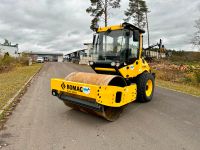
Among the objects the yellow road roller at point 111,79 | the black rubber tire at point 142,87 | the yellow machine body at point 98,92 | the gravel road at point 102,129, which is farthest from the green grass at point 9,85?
the black rubber tire at point 142,87

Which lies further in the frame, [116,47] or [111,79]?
[116,47]

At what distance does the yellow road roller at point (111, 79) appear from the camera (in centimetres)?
475

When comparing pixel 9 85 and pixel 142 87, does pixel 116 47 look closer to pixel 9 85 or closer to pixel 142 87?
pixel 142 87

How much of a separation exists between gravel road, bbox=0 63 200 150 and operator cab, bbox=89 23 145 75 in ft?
4.94

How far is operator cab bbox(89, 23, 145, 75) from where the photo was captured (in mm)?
6336

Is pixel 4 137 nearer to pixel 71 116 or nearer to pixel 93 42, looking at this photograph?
pixel 71 116

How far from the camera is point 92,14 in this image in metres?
31.0

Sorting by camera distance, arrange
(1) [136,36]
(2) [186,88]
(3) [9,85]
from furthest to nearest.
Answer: (2) [186,88], (3) [9,85], (1) [136,36]

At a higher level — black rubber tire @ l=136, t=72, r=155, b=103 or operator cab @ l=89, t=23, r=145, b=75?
operator cab @ l=89, t=23, r=145, b=75

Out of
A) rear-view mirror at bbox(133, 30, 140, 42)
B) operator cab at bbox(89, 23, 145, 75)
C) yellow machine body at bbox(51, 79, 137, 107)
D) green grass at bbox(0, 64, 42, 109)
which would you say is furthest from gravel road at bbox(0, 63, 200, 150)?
rear-view mirror at bbox(133, 30, 140, 42)

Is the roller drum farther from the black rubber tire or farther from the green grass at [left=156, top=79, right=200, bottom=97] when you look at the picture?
the green grass at [left=156, top=79, right=200, bottom=97]

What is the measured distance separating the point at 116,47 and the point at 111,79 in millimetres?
1795

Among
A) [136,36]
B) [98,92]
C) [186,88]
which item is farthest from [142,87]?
[186,88]

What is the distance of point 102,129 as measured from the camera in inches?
181
